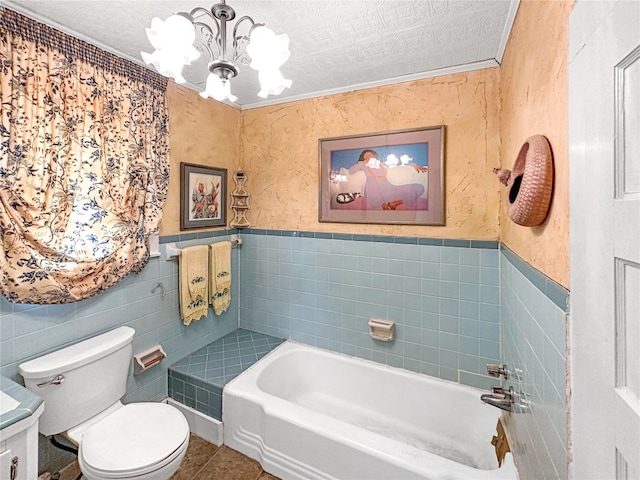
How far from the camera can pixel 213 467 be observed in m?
1.78

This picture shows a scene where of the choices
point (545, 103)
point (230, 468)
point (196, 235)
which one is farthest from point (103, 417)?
point (545, 103)

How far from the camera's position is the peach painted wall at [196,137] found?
2.15m

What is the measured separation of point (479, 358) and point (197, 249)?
212 cm

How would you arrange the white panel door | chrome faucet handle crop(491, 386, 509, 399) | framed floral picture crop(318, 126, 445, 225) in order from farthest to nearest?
framed floral picture crop(318, 126, 445, 225), chrome faucet handle crop(491, 386, 509, 399), the white panel door

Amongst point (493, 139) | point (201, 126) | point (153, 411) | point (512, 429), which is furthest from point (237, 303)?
point (493, 139)

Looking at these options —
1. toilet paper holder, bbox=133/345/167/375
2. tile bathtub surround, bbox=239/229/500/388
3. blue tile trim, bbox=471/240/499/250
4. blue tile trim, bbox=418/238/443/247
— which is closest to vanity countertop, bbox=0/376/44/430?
toilet paper holder, bbox=133/345/167/375

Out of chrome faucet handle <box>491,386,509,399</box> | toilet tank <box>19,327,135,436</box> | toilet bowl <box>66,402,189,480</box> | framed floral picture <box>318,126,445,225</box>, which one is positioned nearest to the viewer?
toilet bowl <box>66,402,189,480</box>

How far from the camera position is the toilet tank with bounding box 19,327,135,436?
1425mm

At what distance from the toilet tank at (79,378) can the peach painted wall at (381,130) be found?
141 cm

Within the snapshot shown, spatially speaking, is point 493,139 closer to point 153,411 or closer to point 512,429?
point 512,429

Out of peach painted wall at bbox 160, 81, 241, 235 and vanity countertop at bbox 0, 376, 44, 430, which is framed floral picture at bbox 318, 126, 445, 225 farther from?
vanity countertop at bbox 0, 376, 44, 430

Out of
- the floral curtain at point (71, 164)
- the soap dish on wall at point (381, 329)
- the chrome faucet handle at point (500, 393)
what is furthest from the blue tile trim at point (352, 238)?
the chrome faucet handle at point (500, 393)

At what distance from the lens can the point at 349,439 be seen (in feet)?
5.03

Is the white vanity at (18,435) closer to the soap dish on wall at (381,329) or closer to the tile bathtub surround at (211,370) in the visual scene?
the tile bathtub surround at (211,370)
